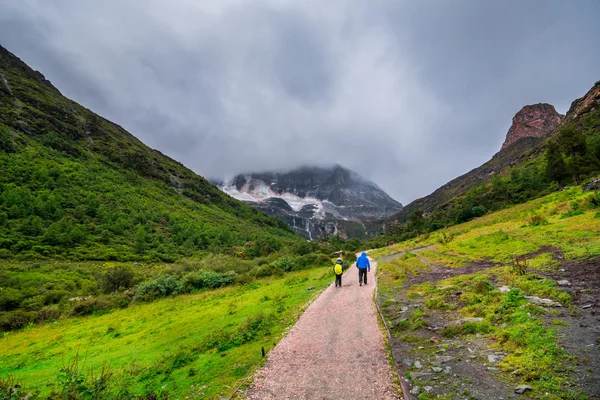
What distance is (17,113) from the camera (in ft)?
415

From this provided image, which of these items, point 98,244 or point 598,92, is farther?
point 598,92

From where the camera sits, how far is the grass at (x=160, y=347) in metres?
10.2

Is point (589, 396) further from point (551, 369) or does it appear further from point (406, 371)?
point (406, 371)

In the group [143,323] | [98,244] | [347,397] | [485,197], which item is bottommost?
[143,323]

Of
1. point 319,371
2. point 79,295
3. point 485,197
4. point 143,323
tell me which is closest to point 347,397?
point 319,371

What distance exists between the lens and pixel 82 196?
9469 centimetres

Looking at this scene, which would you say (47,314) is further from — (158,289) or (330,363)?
(330,363)

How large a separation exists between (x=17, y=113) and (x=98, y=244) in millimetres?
102293

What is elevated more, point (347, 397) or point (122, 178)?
point (122, 178)

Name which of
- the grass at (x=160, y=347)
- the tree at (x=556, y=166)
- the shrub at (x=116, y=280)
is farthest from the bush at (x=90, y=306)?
the tree at (x=556, y=166)

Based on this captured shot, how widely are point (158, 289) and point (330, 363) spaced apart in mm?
37632

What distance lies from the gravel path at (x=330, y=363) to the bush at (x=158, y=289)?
31563 mm

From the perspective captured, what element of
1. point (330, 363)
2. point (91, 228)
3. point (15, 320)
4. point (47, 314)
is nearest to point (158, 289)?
point (47, 314)

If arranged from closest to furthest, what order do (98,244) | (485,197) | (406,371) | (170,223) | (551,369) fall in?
(551,369)
(406,371)
(98,244)
(485,197)
(170,223)
